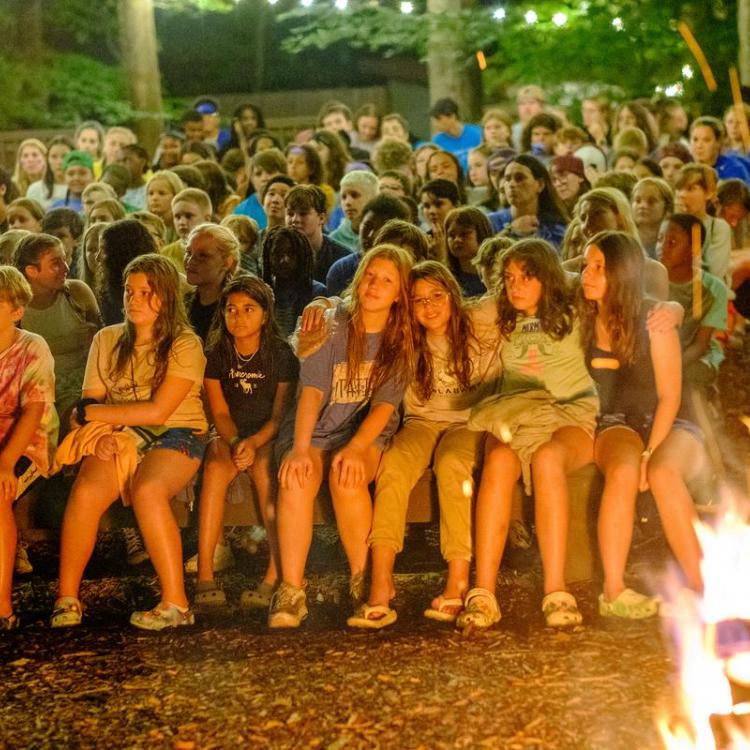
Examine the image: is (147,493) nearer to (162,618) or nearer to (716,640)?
(162,618)

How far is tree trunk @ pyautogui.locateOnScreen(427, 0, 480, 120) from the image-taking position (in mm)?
14984

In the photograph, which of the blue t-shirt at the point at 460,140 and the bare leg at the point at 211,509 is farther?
the blue t-shirt at the point at 460,140

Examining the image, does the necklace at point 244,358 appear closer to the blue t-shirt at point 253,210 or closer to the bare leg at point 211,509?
the bare leg at point 211,509

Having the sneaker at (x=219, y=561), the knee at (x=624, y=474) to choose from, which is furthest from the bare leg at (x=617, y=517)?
the sneaker at (x=219, y=561)

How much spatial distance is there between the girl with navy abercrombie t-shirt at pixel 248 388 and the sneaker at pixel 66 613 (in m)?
0.62

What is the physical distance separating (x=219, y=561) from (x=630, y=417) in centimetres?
222

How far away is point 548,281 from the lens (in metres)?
5.96

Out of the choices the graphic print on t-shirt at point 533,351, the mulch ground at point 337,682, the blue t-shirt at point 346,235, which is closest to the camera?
the mulch ground at point 337,682

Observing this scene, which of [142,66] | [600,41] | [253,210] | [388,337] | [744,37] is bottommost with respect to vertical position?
[388,337]

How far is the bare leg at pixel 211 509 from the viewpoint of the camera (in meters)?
5.89

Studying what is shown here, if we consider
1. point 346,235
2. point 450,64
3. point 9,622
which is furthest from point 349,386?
point 450,64

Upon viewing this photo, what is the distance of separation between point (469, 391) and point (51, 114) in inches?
648

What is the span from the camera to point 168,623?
559 cm

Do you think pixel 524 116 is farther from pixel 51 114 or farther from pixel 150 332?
pixel 51 114
